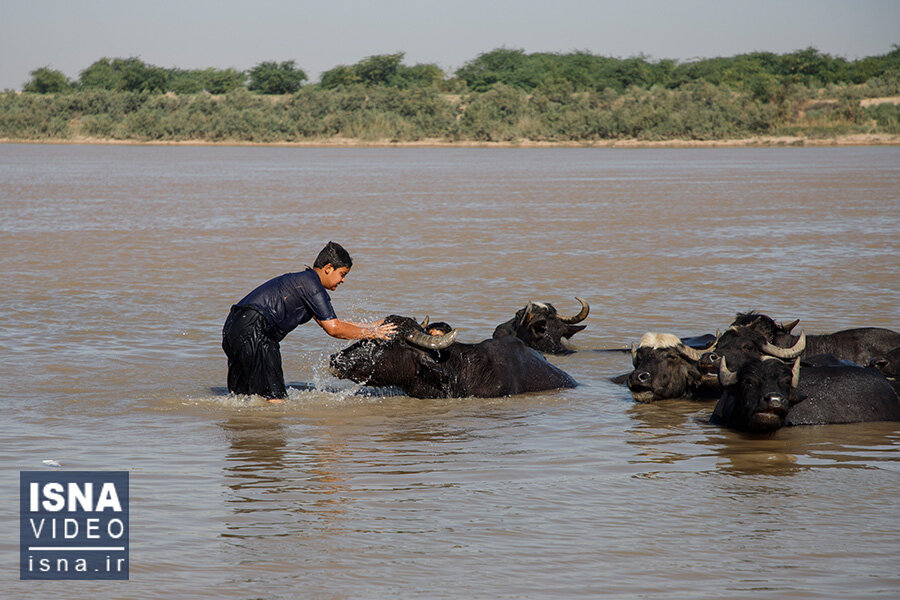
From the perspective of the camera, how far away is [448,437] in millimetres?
7277

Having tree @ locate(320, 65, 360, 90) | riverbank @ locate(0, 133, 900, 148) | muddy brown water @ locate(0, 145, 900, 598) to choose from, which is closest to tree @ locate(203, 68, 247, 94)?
tree @ locate(320, 65, 360, 90)

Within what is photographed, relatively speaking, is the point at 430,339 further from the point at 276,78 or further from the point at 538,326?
the point at 276,78

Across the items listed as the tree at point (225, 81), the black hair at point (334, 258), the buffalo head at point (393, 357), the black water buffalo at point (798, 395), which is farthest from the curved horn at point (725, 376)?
the tree at point (225, 81)

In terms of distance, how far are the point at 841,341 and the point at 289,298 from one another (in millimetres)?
4228

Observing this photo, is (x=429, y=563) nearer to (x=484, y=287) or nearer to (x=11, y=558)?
(x=11, y=558)

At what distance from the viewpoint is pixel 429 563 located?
4969mm

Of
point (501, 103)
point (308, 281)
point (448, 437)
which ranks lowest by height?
point (448, 437)

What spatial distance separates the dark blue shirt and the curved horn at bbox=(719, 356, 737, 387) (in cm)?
267

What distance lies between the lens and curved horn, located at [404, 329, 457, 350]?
8133 mm

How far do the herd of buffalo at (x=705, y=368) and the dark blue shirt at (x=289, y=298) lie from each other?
48 centimetres

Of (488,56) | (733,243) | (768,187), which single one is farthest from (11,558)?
(488,56)

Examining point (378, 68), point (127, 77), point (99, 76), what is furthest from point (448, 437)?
point (99, 76)

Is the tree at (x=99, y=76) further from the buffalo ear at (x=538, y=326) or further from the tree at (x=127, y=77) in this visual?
the buffalo ear at (x=538, y=326)

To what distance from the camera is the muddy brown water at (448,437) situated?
4934mm
